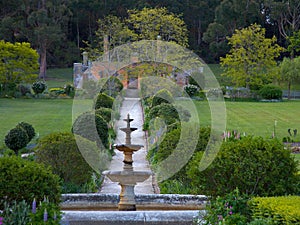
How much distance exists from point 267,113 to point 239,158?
22.0 m

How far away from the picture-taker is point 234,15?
56.3 metres

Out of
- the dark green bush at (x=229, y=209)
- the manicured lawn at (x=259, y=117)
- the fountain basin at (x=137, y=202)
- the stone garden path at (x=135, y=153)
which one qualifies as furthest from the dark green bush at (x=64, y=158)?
the manicured lawn at (x=259, y=117)

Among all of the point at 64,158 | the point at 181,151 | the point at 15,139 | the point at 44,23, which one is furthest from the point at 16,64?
the point at 181,151

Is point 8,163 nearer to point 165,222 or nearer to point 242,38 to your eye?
point 165,222

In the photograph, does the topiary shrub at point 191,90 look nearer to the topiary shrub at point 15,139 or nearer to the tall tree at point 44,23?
the tall tree at point 44,23

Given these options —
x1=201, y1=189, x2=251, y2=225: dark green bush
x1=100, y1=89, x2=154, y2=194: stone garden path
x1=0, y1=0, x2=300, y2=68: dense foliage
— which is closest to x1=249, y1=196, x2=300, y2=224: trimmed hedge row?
x1=201, y1=189, x2=251, y2=225: dark green bush

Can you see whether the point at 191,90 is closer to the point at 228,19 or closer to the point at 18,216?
the point at 228,19

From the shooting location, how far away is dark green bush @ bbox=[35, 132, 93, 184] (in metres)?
9.76

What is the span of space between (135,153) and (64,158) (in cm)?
687

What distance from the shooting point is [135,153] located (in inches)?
652

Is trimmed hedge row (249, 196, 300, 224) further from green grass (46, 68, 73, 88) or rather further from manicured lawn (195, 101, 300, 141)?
green grass (46, 68, 73, 88)

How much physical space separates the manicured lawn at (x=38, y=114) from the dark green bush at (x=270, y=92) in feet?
44.6

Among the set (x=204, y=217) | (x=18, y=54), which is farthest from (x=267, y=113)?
(x=204, y=217)

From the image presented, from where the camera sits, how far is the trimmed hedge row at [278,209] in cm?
552
